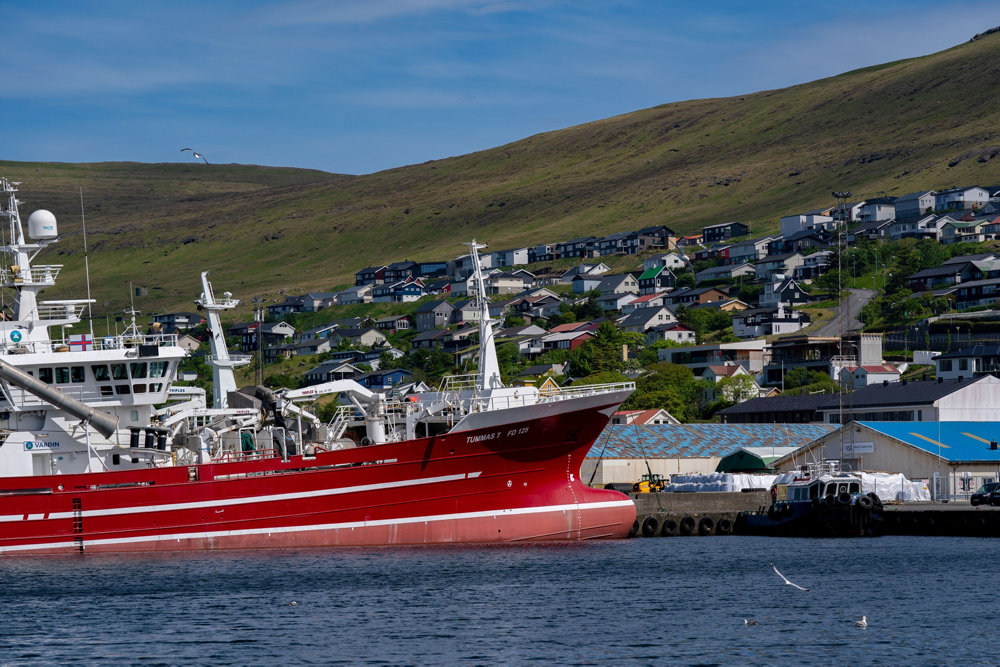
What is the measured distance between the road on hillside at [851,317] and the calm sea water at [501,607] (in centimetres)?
9322

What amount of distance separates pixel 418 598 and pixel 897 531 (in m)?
29.3

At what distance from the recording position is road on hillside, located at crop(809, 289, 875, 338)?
142 m

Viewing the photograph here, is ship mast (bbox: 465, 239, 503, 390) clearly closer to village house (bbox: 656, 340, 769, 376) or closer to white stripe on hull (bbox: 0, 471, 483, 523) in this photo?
white stripe on hull (bbox: 0, 471, 483, 523)

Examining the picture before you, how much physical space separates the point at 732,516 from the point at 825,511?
5.76 meters

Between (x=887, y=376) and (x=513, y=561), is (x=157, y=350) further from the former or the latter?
(x=887, y=376)

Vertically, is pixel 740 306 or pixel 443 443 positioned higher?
pixel 740 306

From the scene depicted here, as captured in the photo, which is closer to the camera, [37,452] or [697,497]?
[37,452]

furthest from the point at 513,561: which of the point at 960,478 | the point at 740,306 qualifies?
the point at 740,306

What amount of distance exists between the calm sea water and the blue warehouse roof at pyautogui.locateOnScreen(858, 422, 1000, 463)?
18.4 metres

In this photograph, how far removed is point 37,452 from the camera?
2012 inches

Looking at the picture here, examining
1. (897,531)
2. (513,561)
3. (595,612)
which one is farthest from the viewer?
(897,531)

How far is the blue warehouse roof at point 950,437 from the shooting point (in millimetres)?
68000

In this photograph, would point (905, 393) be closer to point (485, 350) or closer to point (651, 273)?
point (485, 350)

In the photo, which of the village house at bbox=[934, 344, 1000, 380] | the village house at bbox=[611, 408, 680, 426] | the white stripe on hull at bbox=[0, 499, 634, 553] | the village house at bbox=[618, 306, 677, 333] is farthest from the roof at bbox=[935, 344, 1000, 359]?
the white stripe on hull at bbox=[0, 499, 634, 553]
